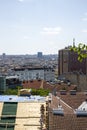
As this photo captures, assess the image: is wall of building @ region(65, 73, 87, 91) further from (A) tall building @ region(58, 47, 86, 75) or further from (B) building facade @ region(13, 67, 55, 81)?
(B) building facade @ region(13, 67, 55, 81)

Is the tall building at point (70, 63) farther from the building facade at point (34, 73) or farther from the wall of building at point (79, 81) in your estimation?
the wall of building at point (79, 81)

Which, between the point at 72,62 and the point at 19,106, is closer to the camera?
the point at 19,106

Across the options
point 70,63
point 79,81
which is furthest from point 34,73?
point 79,81

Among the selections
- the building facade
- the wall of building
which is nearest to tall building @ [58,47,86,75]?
the building facade

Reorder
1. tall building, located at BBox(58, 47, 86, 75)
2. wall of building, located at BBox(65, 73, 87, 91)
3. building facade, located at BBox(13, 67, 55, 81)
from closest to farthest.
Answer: wall of building, located at BBox(65, 73, 87, 91) < tall building, located at BBox(58, 47, 86, 75) < building facade, located at BBox(13, 67, 55, 81)

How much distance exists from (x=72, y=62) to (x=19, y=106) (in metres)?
112

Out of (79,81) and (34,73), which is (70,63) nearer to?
(34,73)

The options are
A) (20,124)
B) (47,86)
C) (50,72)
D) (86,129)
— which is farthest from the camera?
(50,72)

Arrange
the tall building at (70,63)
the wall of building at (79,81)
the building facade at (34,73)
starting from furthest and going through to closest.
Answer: the building facade at (34,73) < the tall building at (70,63) < the wall of building at (79,81)

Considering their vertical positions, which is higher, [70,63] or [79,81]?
[70,63]

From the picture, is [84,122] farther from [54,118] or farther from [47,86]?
[47,86]

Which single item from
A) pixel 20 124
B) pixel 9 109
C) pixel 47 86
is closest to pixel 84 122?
pixel 20 124

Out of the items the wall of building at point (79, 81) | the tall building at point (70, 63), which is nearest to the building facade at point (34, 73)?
the tall building at point (70, 63)

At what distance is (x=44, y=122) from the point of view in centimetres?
2503
